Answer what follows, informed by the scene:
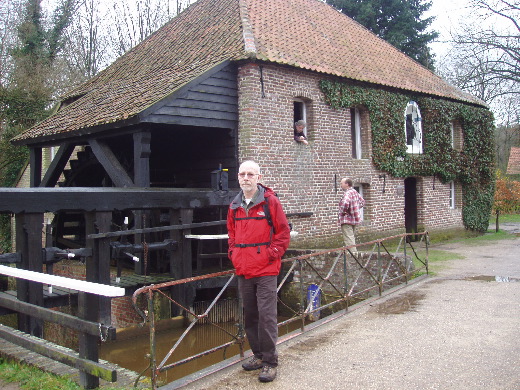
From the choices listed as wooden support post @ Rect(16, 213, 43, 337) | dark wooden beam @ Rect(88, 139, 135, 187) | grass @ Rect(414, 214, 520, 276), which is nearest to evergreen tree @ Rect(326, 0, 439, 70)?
grass @ Rect(414, 214, 520, 276)

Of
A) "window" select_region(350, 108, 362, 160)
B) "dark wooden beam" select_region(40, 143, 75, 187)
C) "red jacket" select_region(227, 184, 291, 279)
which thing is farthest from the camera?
"window" select_region(350, 108, 362, 160)

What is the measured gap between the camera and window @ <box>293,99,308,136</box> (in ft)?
41.4

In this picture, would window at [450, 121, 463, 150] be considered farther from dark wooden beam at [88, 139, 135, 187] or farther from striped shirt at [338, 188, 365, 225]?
dark wooden beam at [88, 139, 135, 187]

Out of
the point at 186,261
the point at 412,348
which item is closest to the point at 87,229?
the point at 186,261

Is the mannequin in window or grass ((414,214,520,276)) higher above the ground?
the mannequin in window

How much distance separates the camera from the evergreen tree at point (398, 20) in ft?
83.7

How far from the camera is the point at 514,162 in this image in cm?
3859

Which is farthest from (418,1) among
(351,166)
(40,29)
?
(40,29)

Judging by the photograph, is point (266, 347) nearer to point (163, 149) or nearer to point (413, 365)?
point (413, 365)

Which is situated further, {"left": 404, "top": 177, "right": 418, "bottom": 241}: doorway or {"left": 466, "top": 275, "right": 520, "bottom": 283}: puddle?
{"left": 404, "top": 177, "right": 418, "bottom": 241}: doorway

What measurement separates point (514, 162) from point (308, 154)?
31.9 m

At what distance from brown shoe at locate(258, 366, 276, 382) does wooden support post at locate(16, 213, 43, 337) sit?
4.00 m

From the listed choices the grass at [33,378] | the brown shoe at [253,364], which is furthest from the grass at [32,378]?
the brown shoe at [253,364]

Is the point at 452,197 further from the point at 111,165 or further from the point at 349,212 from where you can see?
the point at 111,165
